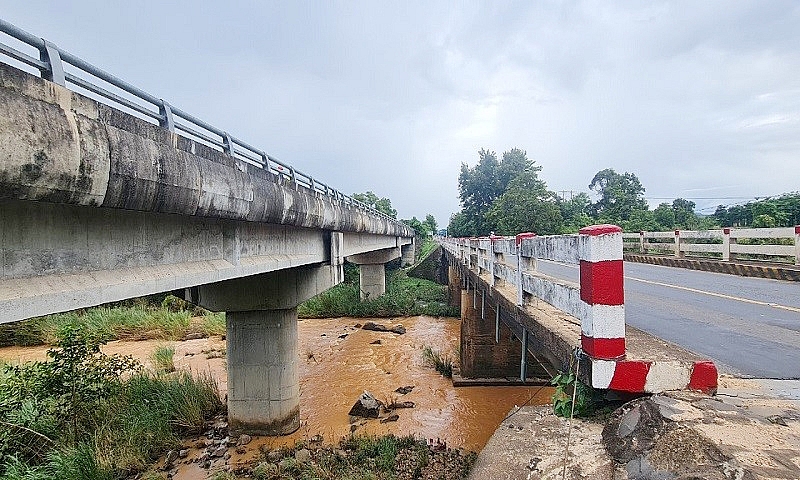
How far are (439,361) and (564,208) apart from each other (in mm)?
30381

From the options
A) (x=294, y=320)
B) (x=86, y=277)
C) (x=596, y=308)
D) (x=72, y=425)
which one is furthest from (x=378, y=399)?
(x=596, y=308)

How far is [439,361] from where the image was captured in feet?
46.0

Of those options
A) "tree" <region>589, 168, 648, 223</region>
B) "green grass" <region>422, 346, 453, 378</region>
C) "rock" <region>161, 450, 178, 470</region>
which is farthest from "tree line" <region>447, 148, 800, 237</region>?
"rock" <region>161, 450, 178, 470</region>

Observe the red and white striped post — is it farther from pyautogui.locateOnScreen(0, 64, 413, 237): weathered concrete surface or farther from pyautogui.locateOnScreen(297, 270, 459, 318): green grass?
pyautogui.locateOnScreen(297, 270, 459, 318): green grass

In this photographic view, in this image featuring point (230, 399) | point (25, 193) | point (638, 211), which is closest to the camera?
point (25, 193)

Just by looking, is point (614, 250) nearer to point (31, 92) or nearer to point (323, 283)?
point (31, 92)

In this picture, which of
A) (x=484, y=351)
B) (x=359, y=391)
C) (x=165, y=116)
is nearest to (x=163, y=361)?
(x=359, y=391)

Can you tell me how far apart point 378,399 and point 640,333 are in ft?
29.7

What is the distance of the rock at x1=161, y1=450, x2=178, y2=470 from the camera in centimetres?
808

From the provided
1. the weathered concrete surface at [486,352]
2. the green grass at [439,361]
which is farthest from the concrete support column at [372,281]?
the weathered concrete surface at [486,352]

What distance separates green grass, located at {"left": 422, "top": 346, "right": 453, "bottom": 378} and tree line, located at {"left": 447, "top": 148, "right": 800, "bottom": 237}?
59.1 feet

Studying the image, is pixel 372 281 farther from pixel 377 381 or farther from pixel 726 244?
pixel 726 244

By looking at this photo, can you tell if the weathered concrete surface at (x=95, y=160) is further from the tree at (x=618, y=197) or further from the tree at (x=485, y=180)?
the tree at (x=485, y=180)

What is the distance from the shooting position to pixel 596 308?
277cm
